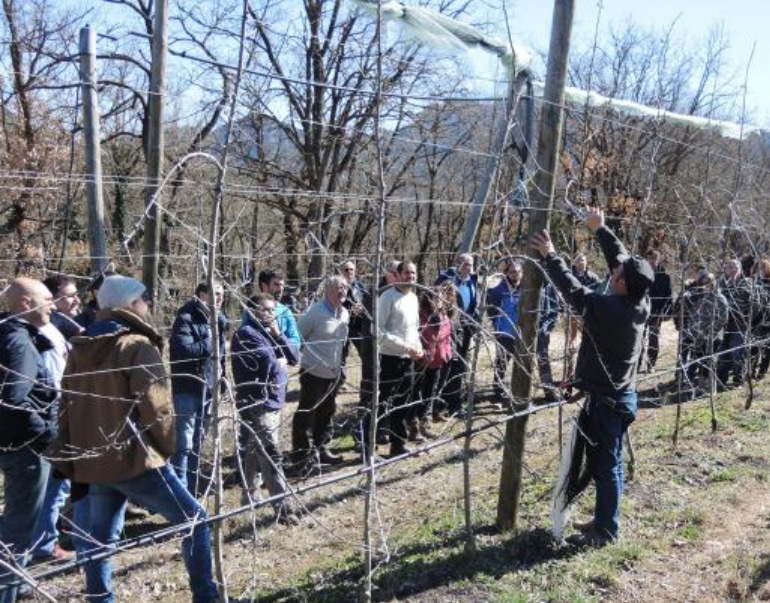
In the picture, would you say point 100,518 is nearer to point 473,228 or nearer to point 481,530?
point 481,530

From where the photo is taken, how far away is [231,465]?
6758 mm

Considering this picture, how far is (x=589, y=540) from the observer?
4.64 meters

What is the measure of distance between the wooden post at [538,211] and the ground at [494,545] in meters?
0.22

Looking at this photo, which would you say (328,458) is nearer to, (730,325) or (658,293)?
(658,293)

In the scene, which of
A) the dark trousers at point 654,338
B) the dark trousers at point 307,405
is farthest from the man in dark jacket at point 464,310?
the dark trousers at point 654,338

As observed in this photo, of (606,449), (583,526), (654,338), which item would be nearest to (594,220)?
(606,449)

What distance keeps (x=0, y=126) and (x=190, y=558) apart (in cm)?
1413

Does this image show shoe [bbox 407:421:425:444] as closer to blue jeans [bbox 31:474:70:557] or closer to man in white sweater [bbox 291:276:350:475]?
man in white sweater [bbox 291:276:350:475]

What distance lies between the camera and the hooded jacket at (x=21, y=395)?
394 centimetres

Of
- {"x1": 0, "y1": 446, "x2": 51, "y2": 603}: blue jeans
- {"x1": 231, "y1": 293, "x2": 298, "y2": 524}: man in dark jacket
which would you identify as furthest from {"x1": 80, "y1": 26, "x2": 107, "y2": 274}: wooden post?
{"x1": 0, "y1": 446, "x2": 51, "y2": 603}: blue jeans

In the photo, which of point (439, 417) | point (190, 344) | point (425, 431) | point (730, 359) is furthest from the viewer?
point (730, 359)

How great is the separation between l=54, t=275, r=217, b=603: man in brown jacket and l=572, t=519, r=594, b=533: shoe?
245 centimetres

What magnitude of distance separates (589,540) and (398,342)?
2544 millimetres

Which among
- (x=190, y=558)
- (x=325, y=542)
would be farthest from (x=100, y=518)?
(x=325, y=542)
